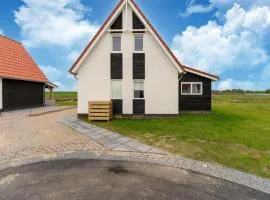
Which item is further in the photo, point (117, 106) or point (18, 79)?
point (18, 79)

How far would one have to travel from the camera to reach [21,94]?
84.1 ft

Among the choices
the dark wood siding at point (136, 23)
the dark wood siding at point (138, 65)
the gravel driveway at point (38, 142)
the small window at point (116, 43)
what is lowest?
the gravel driveway at point (38, 142)

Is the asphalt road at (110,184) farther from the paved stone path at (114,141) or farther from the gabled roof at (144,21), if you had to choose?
the gabled roof at (144,21)

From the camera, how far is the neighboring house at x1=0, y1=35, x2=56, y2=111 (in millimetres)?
22969

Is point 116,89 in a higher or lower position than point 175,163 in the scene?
higher

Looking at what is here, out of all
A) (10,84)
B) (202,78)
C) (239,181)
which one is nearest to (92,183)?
(239,181)

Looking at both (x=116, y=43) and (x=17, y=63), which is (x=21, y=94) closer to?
(x=17, y=63)

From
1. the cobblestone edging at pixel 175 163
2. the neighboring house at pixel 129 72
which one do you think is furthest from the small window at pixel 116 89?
the cobblestone edging at pixel 175 163

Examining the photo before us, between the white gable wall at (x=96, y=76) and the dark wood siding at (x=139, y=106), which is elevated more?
the white gable wall at (x=96, y=76)

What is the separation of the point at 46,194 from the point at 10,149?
4806 mm

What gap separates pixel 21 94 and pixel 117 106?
1386cm

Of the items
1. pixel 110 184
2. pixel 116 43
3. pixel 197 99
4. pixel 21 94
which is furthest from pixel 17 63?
pixel 110 184

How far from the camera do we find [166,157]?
8.20m

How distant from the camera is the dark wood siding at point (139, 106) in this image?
17375 millimetres
